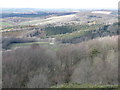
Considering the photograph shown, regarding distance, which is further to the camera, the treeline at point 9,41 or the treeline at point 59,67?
the treeline at point 9,41

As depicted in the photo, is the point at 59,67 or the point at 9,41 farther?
the point at 9,41

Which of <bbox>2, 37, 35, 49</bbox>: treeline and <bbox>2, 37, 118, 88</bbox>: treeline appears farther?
<bbox>2, 37, 35, 49</bbox>: treeline

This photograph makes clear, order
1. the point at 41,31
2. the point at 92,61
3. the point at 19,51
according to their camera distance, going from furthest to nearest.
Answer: the point at 41,31 → the point at 19,51 → the point at 92,61

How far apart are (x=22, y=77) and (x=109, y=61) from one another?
24.1 feet

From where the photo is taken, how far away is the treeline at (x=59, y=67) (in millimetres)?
15255

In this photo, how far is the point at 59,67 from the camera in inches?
758

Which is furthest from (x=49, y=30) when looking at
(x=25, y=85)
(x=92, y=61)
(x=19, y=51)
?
(x=25, y=85)

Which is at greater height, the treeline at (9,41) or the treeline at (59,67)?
the treeline at (9,41)

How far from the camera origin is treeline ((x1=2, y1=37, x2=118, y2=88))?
15.3m

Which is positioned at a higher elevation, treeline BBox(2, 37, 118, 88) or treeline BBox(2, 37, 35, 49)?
treeline BBox(2, 37, 35, 49)

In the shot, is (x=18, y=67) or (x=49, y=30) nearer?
(x=18, y=67)

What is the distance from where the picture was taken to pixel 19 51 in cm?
2223

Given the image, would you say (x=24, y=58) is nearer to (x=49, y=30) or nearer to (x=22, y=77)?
(x=22, y=77)

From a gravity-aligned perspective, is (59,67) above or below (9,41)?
below
